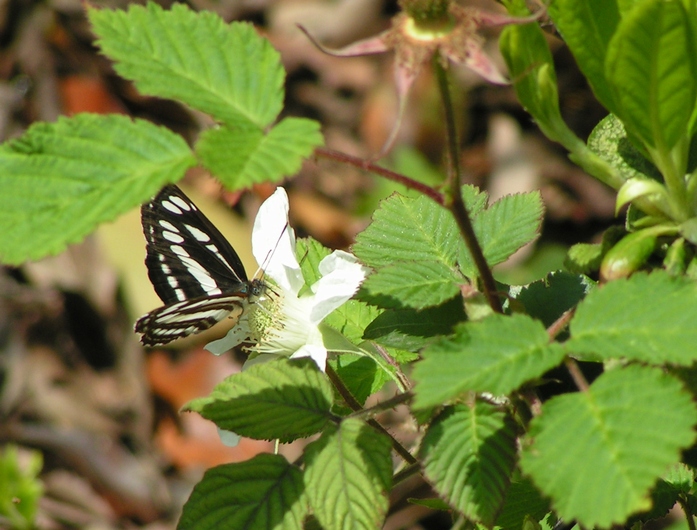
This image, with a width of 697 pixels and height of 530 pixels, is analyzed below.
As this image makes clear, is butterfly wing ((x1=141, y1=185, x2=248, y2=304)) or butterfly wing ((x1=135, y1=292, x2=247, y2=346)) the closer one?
butterfly wing ((x1=135, y1=292, x2=247, y2=346))

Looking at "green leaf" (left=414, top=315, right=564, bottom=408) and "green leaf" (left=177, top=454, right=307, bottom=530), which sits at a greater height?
"green leaf" (left=414, top=315, right=564, bottom=408)

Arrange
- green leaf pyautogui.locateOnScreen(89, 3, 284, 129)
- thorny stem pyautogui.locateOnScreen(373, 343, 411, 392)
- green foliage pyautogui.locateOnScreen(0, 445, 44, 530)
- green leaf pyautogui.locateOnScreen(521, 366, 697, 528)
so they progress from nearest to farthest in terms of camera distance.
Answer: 1. green leaf pyautogui.locateOnScreen(521, 366, 697, 528)
2. green leaf pyautogui.locateOnScreen(89, 3, 284, 129)
3. thorny stem pyautogui.locateOnScreen(373, 343, 411, 392)
4. green foliage pyautogui.locateOnScreen(0, 445, 44, 530)

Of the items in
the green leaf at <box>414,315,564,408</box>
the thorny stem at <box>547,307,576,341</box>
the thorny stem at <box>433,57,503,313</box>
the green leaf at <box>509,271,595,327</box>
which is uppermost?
→ the thorny stem at <box>433,57,503,313</box>

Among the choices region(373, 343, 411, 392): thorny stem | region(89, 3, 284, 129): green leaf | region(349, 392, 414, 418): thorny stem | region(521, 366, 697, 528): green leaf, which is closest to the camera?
region(521, 366, 697, 528): green leaf

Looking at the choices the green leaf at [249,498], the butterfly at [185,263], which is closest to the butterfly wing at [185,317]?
the butterfly at [185,263]

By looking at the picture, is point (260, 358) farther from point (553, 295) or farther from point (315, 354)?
point (553, 295)

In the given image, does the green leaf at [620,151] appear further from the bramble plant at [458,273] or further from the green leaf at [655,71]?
the green leaf at [655,71]

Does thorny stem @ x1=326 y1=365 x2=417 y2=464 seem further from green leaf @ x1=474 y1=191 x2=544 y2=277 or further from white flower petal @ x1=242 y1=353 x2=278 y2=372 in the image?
green leaf @ x1=474 y1=191 x2=544 y2=277

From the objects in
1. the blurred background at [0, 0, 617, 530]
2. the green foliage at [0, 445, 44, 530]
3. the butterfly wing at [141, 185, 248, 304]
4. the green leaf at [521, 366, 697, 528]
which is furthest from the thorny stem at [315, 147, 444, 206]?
the blurred background at [0, 0, 617, 530]
